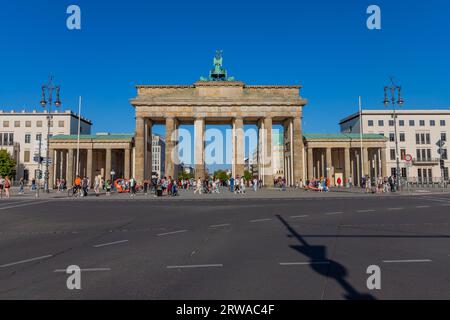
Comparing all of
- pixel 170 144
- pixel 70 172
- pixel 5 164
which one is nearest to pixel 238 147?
pixel 170 144

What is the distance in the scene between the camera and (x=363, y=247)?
7.89 meters

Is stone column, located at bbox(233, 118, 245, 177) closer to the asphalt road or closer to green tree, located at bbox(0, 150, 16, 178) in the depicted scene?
the asphalt road

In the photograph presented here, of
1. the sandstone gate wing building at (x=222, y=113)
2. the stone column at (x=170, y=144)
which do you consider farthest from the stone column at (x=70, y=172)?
the stone column at (x=170, y=144)

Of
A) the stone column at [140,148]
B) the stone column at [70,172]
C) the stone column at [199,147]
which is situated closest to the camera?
the stone column at [199,147]

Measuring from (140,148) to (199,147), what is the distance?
416 inches

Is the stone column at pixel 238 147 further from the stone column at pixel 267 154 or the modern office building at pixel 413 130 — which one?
the modern office building at pixel 413 130

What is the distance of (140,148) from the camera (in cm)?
5881

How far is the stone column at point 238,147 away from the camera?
189 ft

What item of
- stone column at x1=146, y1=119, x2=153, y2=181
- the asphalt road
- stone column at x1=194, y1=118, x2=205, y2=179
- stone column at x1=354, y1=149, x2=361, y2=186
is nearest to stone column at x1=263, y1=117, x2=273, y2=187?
stone column at x1=194, y1=118, x2=205, y2=179

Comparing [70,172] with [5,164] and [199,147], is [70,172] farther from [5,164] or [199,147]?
[199,147]

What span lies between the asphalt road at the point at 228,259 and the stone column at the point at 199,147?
45.6 m

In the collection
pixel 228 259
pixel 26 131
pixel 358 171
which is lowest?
pixel 228 259

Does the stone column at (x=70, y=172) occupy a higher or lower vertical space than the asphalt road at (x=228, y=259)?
higher
